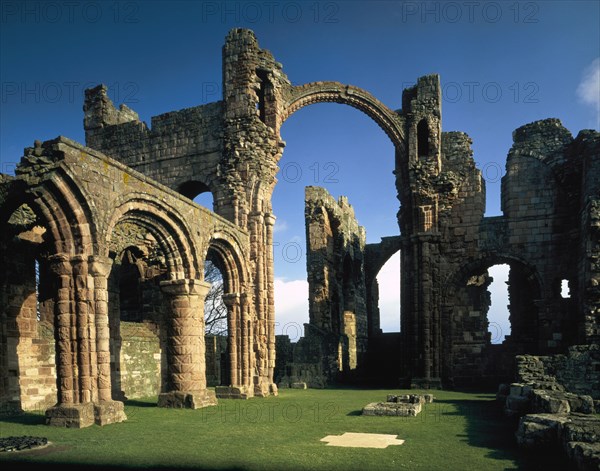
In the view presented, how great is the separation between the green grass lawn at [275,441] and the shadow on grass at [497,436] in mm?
14

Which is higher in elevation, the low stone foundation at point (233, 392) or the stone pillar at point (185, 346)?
the stone pillar at point (185, 346)

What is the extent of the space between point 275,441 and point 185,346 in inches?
210

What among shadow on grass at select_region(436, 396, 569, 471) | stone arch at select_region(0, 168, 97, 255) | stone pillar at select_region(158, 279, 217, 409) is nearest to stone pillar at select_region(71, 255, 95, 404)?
stone arch at select_region(0, 168, 97, 255)

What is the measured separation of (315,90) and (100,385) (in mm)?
14215

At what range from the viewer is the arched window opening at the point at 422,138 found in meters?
22.4

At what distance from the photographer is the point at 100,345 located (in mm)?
10367

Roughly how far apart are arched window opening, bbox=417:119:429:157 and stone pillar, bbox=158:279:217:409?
39.0ft

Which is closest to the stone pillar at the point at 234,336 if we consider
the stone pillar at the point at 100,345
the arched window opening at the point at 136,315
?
the arched window opening at the point at 136,315

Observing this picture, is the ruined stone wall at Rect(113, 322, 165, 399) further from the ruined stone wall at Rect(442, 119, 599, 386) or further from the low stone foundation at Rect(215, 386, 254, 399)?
the ruined stone wall at Rect(442, 119, 599, 386)

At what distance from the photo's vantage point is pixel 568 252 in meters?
19.9

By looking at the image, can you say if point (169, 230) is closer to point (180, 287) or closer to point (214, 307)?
point (180, 287)

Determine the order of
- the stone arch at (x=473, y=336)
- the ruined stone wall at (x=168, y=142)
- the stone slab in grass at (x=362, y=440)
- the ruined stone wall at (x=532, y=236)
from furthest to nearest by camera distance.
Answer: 1. the stone arch at (x=473, y=336)
2. the ruined stone wall at (x=532, y=236)
3. the ruined stone wall at (x=168, y=142)
4. the stone slab in grass at (x=362, y=440)

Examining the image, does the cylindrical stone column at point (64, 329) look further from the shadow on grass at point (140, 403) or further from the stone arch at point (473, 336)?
the stone arch at point (473, 336)

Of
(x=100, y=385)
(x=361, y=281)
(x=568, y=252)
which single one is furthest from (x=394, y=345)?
(x=100, y=385)
